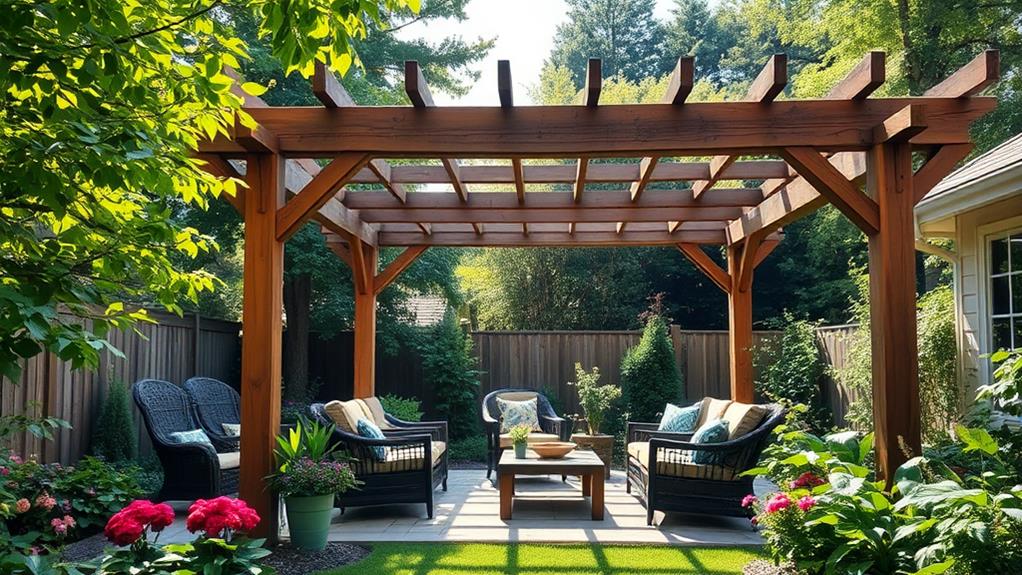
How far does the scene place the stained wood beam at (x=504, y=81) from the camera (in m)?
4.57

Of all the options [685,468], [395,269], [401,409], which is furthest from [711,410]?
[401,409]

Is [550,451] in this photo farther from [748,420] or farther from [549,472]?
[748,420]

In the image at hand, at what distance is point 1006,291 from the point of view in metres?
6.30

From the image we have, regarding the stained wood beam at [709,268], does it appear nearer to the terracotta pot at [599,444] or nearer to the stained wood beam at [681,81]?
the terracotta pot at [599,444]

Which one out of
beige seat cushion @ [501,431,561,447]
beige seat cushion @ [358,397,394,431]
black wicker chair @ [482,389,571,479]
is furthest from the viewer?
black wicker chair @ [482,389,571,479]

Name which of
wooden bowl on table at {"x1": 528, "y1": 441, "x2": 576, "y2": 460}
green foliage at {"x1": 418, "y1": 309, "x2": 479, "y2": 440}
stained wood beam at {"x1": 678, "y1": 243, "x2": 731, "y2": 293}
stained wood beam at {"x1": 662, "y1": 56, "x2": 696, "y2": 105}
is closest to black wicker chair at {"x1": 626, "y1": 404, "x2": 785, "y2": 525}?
wooden bowl on table at {"x1": 528, "y1": 441, "x2": 576, "y2": 460}

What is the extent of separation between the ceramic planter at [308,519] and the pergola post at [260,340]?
12 cm

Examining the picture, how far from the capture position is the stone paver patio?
5.73 metres

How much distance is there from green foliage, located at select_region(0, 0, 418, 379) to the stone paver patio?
3.66 metres

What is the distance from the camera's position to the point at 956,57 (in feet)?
40.4

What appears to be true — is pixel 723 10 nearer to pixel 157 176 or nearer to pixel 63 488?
pixel 63 488

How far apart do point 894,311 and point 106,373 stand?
618cm

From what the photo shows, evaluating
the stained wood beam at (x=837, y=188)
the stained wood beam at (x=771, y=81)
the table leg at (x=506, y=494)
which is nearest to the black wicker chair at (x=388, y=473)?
the table leg at (x=506, y=494)

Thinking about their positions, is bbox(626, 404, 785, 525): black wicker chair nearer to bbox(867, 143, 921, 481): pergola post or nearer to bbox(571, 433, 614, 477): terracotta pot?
bbox(867, 143, 921, 481): pergola post
